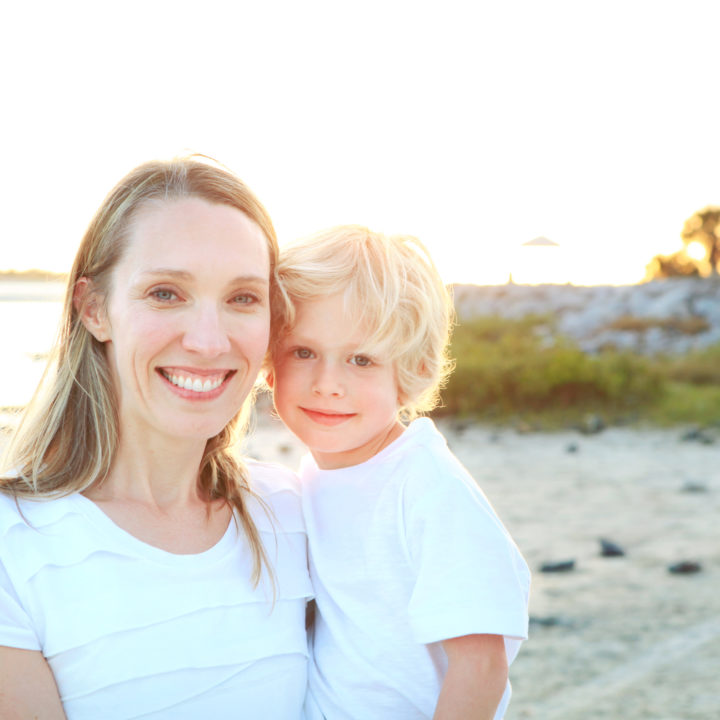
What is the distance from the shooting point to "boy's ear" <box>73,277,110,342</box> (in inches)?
95.0

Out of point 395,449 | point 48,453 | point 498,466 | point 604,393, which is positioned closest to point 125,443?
point 48,453

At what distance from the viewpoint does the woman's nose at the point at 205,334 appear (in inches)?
88.7

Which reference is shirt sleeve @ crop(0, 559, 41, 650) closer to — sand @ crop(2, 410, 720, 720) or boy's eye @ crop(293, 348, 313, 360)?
boy's eye @ crop(293, 348, 313, 360)

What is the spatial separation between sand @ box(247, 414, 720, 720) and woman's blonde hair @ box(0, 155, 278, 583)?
116 inches

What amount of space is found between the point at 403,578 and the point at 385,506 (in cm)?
19

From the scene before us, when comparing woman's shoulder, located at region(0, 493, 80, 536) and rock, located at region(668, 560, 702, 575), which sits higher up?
woman's shoulder, located at region(0, 493, 80, 536)

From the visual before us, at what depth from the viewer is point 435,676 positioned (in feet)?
7.67

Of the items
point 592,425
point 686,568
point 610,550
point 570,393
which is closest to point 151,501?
point 686,568

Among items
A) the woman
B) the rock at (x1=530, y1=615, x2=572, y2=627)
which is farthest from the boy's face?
the rock at (x1=530, y1=615, x2=572, y2=627)

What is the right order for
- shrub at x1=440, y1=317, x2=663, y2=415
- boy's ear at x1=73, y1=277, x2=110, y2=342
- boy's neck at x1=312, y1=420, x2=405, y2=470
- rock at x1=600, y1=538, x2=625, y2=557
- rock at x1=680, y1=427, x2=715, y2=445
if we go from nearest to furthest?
1. boy's ear at x1=73, y1=277, x2=110, y2=342
2. boy's neck at x1=312, y1=420, x2=405, y2=470
3. rock at x1=600, y1=538, x2=625, y2=557
4. rock at x1=680, y1=427, x2=715, y2=445
5. shrub at x1=440, y1=317, x2=663, y2=415

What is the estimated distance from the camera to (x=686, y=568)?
646 centimetres

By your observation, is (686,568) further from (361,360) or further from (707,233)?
(707,233)

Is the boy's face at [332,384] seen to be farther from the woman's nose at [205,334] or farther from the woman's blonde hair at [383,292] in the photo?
the woman's nose at [205,334]

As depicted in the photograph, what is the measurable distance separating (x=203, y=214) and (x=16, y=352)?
23.1m
